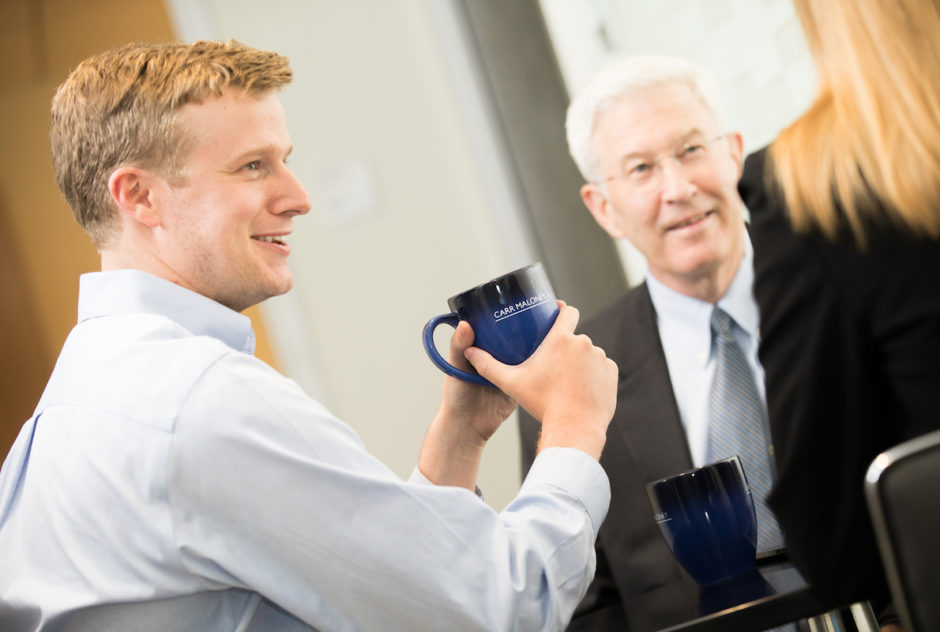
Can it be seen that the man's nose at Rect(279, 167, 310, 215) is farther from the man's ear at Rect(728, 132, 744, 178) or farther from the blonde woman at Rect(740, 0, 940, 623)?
the man's ear at Rect(728, 132, 744, 178)

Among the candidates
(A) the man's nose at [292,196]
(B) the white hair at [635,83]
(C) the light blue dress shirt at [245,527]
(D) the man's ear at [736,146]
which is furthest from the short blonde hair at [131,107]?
(D) the man's ear at [736,146]

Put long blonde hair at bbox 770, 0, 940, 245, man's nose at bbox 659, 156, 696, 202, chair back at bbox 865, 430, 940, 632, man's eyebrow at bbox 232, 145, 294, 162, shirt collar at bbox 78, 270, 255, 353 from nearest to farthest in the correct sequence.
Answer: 1. chair back at bbox 865, 430, 940, 632
2. long blonde hair at bbox 770, 0, 940, 245
3. shirt collar at bbox 78, 270, 255, 353
4. man's eyebrow at bbox 232, 145, 294, 162
5. man's nose at bbox 659, 156, 696, 202

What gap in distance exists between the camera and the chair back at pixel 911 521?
2.15 feet

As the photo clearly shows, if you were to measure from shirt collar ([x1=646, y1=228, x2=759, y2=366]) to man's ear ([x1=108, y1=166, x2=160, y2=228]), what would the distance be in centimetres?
94

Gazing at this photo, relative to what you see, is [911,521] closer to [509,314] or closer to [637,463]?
[509,314]

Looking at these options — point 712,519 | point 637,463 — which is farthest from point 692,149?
point 712,519

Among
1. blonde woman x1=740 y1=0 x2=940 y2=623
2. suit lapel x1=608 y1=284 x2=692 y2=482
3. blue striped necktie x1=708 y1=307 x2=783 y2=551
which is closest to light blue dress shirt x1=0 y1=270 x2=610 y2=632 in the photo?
blonde woman x1=740 y1=0 x2=940 y2=623

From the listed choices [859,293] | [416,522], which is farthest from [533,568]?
[859,293]

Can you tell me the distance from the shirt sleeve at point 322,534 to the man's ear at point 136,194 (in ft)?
1.23

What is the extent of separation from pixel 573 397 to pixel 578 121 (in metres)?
1.03

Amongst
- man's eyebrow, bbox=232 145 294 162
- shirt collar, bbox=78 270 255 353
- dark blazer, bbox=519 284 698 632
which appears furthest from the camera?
dark blazer, bbox=519 284 698 632

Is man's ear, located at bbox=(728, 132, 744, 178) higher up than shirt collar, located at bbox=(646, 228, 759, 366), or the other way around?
man's ear, located at bbox=(728, 132, 744, 178)

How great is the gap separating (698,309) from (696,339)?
0.05 metres

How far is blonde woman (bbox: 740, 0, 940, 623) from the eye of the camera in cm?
77
